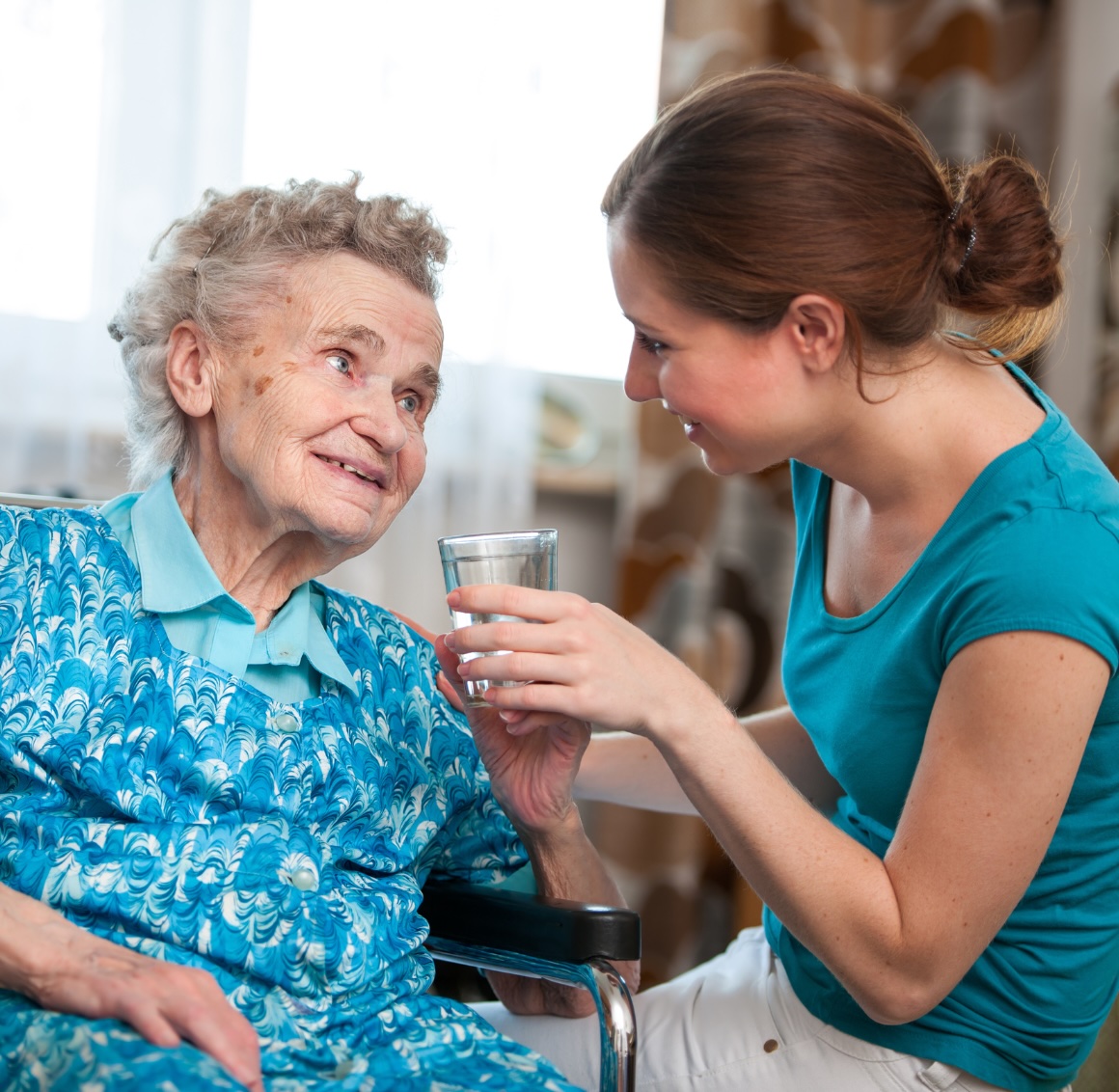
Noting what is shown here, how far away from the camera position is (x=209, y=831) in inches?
46.8

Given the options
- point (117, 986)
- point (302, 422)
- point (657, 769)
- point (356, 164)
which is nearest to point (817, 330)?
point (302, 422)

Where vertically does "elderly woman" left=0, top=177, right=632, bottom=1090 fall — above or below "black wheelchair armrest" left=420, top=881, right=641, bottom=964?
above

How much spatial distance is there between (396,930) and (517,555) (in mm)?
433

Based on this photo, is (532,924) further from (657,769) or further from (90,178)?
(90,178)

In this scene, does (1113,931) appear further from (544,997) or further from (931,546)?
(544,997)

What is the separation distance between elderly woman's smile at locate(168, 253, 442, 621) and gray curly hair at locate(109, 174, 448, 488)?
2cm

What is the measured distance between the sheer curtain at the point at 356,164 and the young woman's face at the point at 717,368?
2.98 ft

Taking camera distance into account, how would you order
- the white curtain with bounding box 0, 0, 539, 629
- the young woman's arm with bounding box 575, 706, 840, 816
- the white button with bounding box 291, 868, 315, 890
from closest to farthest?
1. the white button with bounding box 291, 868, 315, 890
2. the young woman's arm with bounding box 575, 706, 840, 816
3. the white curtain with bounding box 0, 0, 539, 629

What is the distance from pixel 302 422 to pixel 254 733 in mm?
330

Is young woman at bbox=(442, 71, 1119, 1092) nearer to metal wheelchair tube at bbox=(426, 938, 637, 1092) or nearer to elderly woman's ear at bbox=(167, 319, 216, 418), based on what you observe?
metal wheelchair tube at bbox=(426, 938, 637, 1092)

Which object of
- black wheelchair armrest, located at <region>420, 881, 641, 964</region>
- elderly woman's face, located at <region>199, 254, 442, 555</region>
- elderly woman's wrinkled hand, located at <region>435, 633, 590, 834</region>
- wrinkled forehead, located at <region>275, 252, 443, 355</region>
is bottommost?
black wheelchair armrest, located at <region>420, 881, 641, 964</region>

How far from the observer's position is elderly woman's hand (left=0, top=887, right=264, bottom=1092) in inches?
38.5

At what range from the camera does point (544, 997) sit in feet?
4.91

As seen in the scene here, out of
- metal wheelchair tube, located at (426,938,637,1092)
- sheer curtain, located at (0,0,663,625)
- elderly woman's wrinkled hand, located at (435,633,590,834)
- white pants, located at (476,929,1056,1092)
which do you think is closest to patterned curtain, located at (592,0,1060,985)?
sheer curtain, located at (0,0,663,625)
